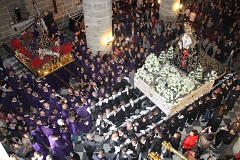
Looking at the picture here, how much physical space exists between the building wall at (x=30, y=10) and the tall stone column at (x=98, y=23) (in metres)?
4.01

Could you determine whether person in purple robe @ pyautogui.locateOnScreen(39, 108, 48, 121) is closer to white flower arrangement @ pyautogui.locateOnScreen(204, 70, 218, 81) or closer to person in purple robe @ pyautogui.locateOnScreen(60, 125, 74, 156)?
person in purple robe @ pyautogui.locateOnScreen(60, 125, 74, 156)

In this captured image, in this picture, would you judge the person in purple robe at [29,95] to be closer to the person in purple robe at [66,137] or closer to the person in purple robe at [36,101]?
the person in purple robe at [36,101]

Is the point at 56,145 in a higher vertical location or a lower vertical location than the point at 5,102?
lower

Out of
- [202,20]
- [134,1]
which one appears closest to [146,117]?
[202,20]

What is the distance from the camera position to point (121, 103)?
9.20 m

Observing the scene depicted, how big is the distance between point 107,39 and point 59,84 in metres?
3.30

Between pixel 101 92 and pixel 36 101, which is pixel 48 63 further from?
pixel 101 92

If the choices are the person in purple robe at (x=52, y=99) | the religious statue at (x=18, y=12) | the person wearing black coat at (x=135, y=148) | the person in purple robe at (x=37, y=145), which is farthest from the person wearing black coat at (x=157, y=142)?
Answer: the religious statue at (x=18, y=12)

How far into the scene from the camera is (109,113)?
29.5 feet

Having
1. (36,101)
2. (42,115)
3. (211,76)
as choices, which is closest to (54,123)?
(42,115)

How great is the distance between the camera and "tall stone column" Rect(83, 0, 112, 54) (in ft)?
36.9

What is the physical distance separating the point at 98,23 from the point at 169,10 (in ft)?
19.8

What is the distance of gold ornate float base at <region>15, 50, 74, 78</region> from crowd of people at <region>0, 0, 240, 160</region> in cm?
45

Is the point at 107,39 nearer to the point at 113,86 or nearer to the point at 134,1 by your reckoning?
the point at 113,86
